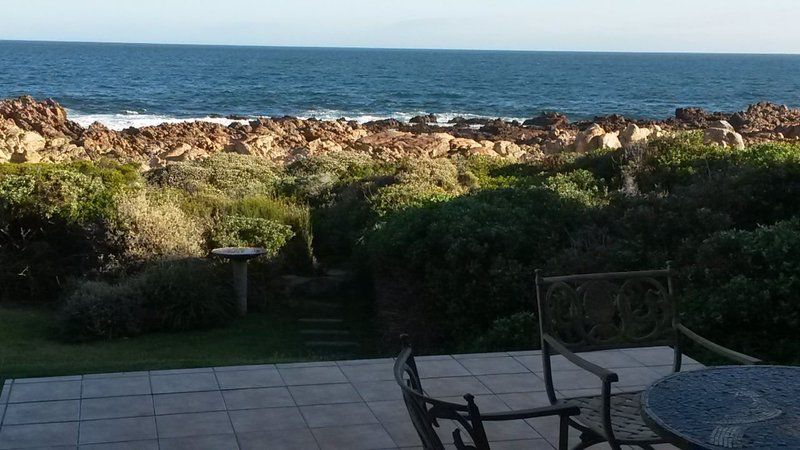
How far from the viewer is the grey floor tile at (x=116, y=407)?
483 centimetres

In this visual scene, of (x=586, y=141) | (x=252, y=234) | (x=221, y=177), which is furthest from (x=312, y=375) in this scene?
(x=586, y=141)

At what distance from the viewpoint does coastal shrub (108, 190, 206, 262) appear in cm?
973

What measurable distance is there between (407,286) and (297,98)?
5194 cm

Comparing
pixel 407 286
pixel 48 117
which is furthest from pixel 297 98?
pixel 407 286

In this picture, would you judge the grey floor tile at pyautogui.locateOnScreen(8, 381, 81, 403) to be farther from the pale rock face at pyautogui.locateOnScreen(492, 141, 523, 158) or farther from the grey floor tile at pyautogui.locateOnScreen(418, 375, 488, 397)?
the pale rock face at pyautogui.locateOnScreen(492, 141, 523, 158)

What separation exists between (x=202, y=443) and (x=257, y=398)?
713mm

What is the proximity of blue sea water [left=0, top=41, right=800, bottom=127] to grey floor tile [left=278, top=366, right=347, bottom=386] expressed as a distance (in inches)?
1504

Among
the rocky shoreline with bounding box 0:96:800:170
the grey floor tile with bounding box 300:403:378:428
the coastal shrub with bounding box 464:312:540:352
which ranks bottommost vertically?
the rocky shoreline with bounding box 0:96:800:170

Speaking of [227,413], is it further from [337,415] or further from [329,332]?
[329,332]

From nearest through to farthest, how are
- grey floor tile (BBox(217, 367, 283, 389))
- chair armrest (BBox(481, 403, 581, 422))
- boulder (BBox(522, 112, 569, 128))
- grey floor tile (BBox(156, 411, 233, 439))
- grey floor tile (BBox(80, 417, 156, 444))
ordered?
1. chair armrest (BBox(481, 403, 581, 422))
2. grey floor tile (BBox(80, 417, 156, 444))
3. grey floor tile (BBox(156, 411, 233, 439))
4. grey floor tile (BBox(217, 367, 283, 389))
5. boulder (BBox(522, 112, 569, 128))

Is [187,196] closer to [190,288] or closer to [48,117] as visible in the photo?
[190,288]

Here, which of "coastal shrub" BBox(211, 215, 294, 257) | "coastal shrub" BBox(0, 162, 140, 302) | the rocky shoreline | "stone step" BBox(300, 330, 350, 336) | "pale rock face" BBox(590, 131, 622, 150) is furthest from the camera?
the rocky shoreline

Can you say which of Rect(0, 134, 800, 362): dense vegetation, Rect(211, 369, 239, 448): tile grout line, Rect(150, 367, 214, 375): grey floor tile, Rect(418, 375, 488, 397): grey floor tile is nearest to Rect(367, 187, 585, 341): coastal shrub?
Rect(0, 134, 800, 362): dense vegetation

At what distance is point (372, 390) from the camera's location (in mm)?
5355
